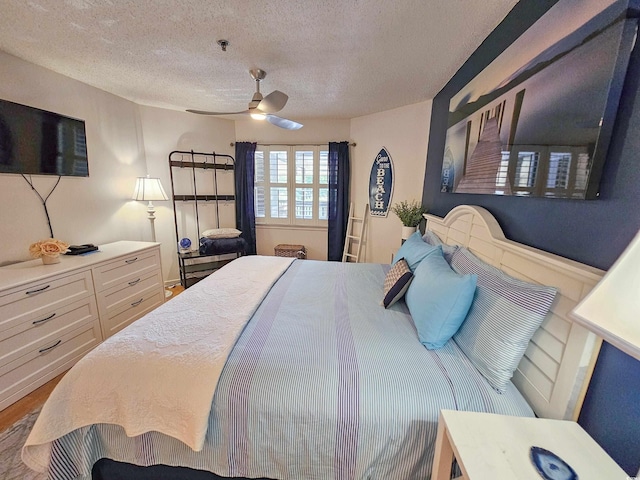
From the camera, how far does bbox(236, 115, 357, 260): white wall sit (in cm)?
373

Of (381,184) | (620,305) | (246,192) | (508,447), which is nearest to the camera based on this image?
(620,305)

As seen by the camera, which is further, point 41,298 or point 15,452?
point 41,298

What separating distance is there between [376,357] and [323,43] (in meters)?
1.94

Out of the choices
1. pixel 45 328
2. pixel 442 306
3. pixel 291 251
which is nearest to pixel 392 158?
pixel 291 251

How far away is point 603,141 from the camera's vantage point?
0.82m

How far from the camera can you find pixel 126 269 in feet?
7.67

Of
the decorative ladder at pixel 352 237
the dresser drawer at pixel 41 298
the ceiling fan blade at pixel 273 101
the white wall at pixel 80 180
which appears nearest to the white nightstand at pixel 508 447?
→ the ceiling fan blade at pixel 273 101

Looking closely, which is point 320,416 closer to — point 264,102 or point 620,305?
point 620,305

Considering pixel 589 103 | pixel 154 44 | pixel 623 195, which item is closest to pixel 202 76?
pixel 154 44

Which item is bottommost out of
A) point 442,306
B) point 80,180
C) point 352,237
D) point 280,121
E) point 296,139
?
point 352,237

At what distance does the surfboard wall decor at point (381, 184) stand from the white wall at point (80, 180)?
9.85ft

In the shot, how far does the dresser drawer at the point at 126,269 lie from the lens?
210 cm

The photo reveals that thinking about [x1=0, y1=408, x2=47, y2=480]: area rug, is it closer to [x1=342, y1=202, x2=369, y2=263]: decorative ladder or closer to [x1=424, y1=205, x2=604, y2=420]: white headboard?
[x1=424, y1=205, x2=604, y2=420]: white headboard

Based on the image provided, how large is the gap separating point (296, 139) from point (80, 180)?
101 inches
